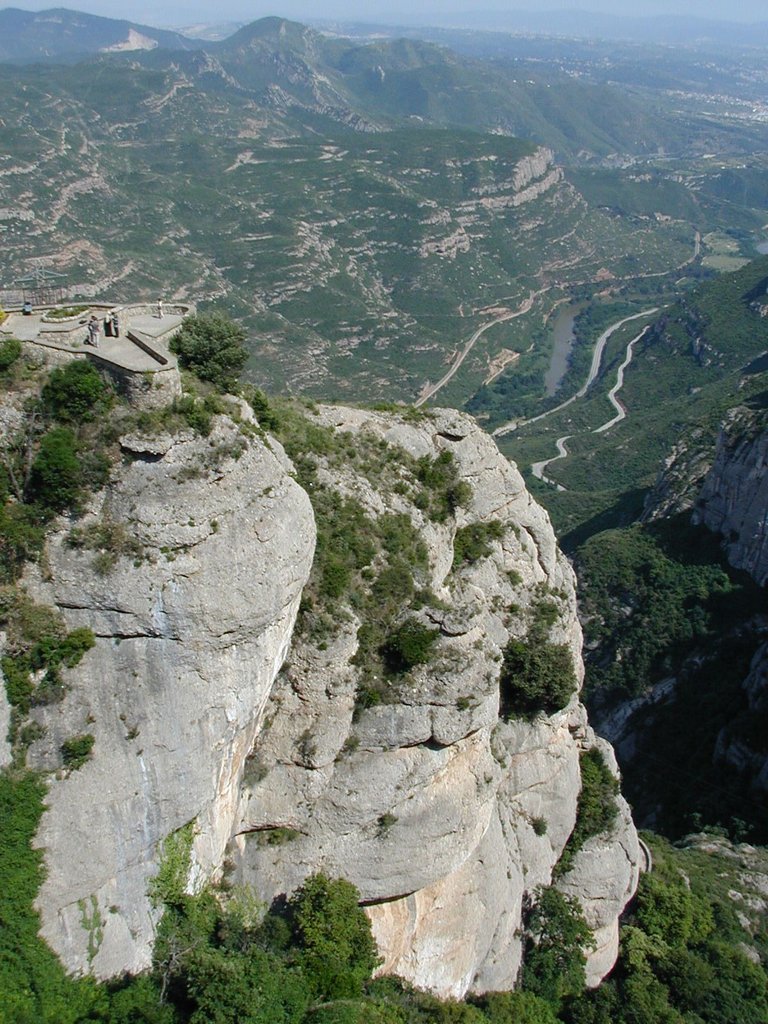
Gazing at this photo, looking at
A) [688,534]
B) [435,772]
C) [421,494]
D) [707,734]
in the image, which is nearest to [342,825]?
[435,772]

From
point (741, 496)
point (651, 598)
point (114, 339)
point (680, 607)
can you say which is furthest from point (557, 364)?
point (114, 339)

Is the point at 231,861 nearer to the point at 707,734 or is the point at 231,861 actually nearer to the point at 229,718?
the point at 229,718

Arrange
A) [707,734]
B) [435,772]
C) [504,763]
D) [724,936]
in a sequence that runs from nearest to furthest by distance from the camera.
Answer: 1. [435,772]
2. [504,763]
3. [724,936]
4. [707,734]

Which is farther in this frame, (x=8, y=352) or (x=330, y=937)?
(x=330, y=937)

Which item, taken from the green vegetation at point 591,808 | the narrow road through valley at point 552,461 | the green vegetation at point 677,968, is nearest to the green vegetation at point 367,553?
the green vegetation at point 591,808

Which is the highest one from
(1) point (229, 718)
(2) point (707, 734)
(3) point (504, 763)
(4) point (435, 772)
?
(1) point (229, 718)

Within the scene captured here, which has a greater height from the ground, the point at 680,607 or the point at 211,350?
the point at 211,350

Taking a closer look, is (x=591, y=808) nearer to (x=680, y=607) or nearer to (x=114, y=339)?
(x=114, y=339)
